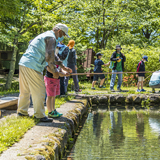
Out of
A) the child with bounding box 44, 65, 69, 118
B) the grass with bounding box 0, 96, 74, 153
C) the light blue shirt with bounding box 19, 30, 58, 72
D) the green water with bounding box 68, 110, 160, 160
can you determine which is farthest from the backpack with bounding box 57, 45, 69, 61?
the grass with bounding box 0, 96, 74, 153

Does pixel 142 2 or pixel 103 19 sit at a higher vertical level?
pixel 142 2

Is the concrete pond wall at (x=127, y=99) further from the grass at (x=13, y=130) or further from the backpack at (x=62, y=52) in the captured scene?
the grass at (x=13, y=130)

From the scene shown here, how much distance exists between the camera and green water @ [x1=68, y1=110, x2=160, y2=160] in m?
3.65

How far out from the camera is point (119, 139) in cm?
451

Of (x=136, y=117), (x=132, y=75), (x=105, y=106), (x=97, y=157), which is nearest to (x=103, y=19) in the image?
(x=132, y=75)

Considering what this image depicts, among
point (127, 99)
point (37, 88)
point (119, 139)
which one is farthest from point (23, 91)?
point (127, 99)

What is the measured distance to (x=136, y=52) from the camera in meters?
14.5

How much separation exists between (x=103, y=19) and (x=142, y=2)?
114 inches

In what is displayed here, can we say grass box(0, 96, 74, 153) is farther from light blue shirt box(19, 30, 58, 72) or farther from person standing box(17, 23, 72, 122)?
light blue shirt box(19, 30, 58, 72)

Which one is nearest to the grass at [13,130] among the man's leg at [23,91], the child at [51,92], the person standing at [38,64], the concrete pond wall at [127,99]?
the man's leg at [23,91]

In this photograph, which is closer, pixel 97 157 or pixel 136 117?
pixel 97 157

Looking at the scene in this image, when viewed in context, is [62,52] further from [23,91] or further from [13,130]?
[13,130]

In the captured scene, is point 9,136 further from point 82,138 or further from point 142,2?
point 142,2

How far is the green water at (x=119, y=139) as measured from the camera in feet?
12.0
